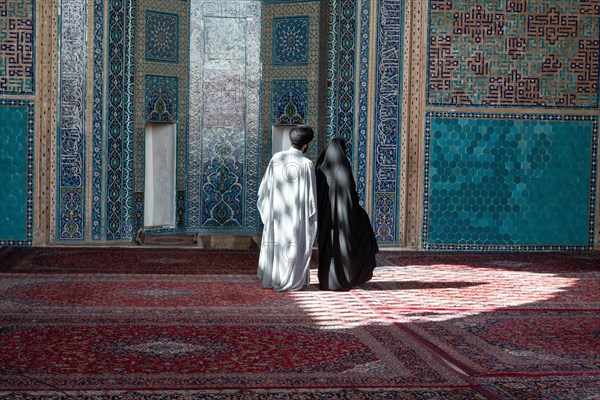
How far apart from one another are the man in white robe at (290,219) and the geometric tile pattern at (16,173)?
9.08 feet

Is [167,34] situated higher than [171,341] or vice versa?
[167,34]

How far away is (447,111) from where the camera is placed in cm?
724

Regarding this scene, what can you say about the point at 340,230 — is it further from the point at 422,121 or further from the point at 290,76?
the point at 290,76

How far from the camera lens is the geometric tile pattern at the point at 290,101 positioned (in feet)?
28.6

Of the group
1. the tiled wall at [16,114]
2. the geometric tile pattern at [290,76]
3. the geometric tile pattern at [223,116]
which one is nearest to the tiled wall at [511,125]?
the geometric tile pattern at [290,76]

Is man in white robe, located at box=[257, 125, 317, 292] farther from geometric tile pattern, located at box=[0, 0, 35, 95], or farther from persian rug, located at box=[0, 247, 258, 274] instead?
geometric tile pattern, located at box=[0, 0, 35, 95]

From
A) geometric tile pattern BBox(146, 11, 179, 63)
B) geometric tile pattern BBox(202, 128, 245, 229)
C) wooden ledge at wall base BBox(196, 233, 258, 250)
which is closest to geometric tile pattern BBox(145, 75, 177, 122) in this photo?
geometric tile pattern BBox(146, 11, 179, 63)

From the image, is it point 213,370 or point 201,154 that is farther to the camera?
point 201,154

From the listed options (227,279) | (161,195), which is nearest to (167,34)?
(161,195)

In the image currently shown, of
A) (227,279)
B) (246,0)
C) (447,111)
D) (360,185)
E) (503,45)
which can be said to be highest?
(246,0)

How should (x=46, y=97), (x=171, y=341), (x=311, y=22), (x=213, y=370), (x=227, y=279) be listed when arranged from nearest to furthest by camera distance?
(x=213, y=370) < (x=171, y=341) < (x=227, y=279) < (x=46, y=97) < (x=311, y=22)

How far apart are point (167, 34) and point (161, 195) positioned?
1.63m

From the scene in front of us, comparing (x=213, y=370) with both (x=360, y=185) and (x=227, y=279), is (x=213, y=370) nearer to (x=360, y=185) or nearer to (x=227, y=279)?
(x=227, y=279)

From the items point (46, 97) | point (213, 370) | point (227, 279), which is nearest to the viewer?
point (213, 370)
